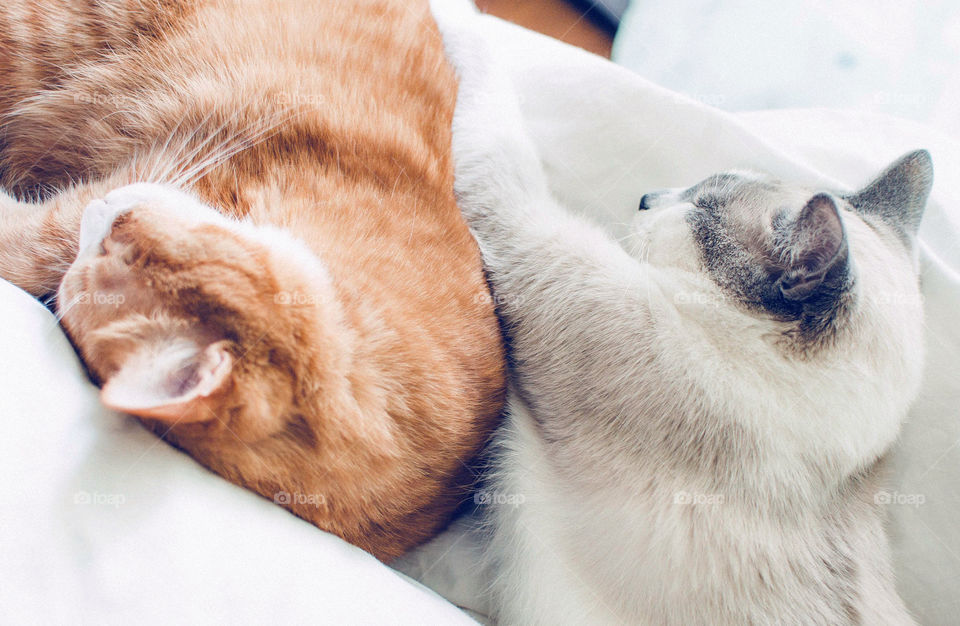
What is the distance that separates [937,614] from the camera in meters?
0.90

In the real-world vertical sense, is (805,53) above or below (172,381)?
above

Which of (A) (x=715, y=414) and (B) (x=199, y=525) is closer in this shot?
(B) (x=199, y=525)

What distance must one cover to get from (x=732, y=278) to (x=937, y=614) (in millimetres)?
580

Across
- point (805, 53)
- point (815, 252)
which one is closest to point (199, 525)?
point (815, 252)

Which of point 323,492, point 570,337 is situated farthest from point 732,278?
point 323,492

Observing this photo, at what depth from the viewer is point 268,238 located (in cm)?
79

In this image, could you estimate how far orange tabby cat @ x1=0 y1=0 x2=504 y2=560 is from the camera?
0.69 meters

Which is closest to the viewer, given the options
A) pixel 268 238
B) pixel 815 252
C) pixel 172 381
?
pixel 172 381

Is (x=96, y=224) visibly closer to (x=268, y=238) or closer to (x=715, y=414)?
(x=268, y=238)

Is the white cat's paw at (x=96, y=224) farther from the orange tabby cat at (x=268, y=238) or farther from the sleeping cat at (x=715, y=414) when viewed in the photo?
the sleeping cat at (x=715, y=414)

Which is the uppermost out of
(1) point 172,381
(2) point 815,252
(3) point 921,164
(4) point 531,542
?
(3) point 921,164

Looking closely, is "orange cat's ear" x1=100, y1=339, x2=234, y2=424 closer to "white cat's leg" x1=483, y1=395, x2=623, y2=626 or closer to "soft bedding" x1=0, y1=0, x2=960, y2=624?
"soft bedding" x1=0, y1=0, x2=960, y2=624

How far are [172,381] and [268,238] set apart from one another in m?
0.24

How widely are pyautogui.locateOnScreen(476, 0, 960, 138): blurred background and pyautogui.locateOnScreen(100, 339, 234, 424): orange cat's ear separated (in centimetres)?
150
